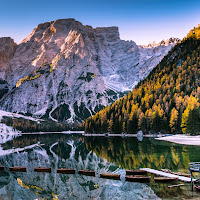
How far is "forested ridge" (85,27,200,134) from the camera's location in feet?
413

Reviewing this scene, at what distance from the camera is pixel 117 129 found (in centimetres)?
16388

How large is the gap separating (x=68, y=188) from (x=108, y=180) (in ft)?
21.9

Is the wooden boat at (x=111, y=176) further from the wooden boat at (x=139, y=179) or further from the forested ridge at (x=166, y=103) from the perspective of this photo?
the forested ridge at (x=166, y=103)

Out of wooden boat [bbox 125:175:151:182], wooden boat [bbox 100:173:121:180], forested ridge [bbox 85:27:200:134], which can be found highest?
forested ridge [bbox 85:27:200:134]

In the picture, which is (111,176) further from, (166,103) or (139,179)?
(166,103)

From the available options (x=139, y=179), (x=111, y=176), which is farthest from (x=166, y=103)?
(x=139, y=179)

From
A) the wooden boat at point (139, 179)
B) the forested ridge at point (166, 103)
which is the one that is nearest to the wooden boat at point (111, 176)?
the wooden boat at point (139, 179)

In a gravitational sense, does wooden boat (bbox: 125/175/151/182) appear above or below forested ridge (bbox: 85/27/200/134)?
below

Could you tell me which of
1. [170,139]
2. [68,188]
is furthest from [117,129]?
[68,188]

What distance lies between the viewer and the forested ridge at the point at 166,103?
4951 inches

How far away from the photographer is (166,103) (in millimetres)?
141750

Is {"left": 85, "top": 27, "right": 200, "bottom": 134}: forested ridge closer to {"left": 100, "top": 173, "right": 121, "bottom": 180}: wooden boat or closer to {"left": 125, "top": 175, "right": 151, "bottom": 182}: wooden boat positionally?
{"left": 100, "top": 173, "right": 121, "bottom": 180}: wooden boat

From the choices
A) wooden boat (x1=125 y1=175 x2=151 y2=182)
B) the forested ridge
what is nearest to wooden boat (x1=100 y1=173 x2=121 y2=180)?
wooden boat (x1=125 y1=175 x2=151 y2=182)

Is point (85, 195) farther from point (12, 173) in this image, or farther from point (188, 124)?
point (188, 124)
